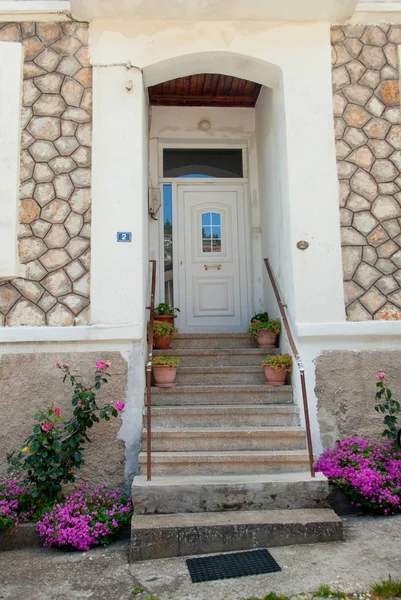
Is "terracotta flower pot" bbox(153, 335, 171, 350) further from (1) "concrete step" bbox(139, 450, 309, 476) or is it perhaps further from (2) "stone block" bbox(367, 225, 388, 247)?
(2) "stone block" bbox(367, 225, 388, 247)

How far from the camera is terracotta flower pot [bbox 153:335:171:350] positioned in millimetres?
5676

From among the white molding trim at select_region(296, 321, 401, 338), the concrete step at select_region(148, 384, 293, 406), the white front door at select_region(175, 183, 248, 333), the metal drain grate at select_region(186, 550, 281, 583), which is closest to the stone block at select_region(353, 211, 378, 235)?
the white molding trim at select_region(296, 321, 401, 338)

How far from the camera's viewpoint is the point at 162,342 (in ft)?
18.8

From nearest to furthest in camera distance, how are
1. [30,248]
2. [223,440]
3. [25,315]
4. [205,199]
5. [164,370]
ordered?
[223,440], [25,315], [30,248], [164,370], [205,199]

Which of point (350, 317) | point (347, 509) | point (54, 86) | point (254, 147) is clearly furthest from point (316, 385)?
point (54, 86)

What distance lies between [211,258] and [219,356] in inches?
69.3

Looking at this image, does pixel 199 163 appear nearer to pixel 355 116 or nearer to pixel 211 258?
pixel 211 258

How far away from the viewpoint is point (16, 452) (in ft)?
15.6

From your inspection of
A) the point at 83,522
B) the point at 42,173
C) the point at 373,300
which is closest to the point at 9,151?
the point at 42,173

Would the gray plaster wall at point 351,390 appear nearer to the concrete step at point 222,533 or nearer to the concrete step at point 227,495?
the concrete step at point 227,495

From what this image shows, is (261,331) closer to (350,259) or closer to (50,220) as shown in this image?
(350,259)

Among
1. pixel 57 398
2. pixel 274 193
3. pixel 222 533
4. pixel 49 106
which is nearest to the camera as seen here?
pixel 222 533

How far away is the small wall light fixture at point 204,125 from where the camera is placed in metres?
7.10

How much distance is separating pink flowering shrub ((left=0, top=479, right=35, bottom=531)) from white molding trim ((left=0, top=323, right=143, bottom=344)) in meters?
1.35
